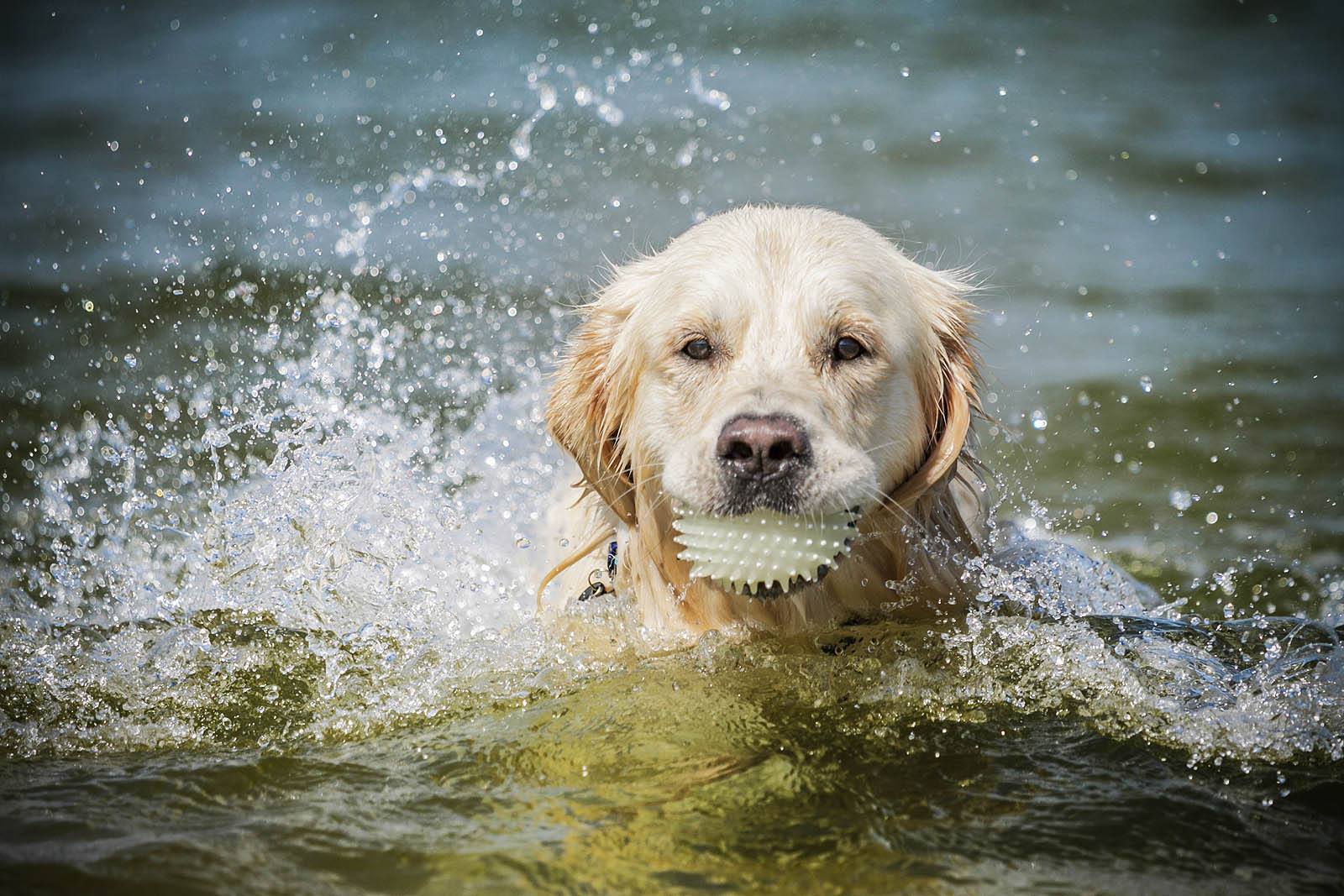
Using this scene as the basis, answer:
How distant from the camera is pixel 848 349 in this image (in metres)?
3.77

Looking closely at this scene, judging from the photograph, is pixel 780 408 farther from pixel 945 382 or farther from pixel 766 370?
pixel 945 382

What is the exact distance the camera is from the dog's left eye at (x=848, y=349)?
3754 mm

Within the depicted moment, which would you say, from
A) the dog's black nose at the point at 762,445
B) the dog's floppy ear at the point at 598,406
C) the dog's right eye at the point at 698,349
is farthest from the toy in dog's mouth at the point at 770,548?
the dog's floppy ear at the point at 598,406

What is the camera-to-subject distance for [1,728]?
355 cm

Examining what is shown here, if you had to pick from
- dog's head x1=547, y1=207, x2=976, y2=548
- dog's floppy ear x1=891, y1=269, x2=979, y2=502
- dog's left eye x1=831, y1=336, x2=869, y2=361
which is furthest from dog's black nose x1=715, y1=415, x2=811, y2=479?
dog's floppy ear x1=891, y1=269, x2=979, y2=502

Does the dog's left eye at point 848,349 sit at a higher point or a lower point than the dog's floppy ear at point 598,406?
higher

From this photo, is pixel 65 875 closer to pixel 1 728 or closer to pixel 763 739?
pixel 1 728

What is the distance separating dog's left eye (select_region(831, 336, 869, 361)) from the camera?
3754mm

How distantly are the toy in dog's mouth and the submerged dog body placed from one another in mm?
33

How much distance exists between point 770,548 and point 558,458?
314 cm

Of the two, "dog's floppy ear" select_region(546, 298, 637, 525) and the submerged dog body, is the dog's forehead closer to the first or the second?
the submerged dog body

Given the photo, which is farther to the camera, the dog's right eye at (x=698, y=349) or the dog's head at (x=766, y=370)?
the dog's right eye at (x=698, y=349)

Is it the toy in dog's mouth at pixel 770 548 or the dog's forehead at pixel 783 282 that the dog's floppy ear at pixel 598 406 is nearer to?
the dog's forehead at pixel 783 282

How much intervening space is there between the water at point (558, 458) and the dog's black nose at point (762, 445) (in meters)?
0.78
